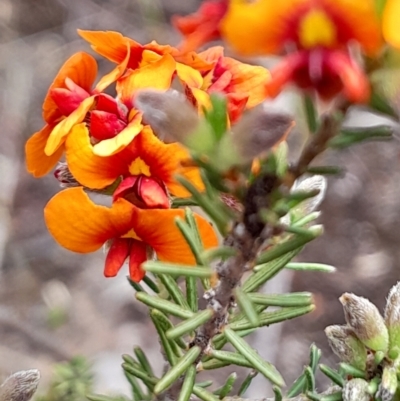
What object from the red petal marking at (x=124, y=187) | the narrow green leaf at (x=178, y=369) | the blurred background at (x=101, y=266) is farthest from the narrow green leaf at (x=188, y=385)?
the blurred background at (x=101, y=266)

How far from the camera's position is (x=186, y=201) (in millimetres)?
792

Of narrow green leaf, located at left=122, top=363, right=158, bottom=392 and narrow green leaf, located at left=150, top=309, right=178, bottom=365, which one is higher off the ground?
narrow green leaf, located at left=150, top=309, right=178, bottom=365

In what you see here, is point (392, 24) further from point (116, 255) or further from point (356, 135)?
point (116, 255)

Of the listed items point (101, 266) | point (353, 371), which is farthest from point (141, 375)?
point (101, 266)

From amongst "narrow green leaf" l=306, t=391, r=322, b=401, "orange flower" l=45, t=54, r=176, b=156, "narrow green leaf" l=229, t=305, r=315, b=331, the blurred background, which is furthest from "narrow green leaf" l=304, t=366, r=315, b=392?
the blurred background

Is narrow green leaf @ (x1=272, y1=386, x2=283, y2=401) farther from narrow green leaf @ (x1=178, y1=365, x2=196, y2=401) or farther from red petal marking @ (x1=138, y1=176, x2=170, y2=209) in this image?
red petal marking @ (x1=138, y1=176, x2=170, y2=209)

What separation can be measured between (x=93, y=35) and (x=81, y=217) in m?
0.24

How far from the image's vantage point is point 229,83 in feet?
2.58

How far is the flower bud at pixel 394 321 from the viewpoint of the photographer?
73 centimetres

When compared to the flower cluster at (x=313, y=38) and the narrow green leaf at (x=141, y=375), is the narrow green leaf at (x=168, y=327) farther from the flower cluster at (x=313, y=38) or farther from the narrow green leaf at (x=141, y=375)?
the flower cluster at (x=313, y=38)

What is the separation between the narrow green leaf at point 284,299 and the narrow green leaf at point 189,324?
0.17ft

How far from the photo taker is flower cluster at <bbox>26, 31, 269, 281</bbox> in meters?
0.72

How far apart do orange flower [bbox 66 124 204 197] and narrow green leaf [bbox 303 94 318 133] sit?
193 millimetres

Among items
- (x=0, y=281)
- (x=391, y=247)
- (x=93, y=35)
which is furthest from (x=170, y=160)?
(x=391, y=247)
